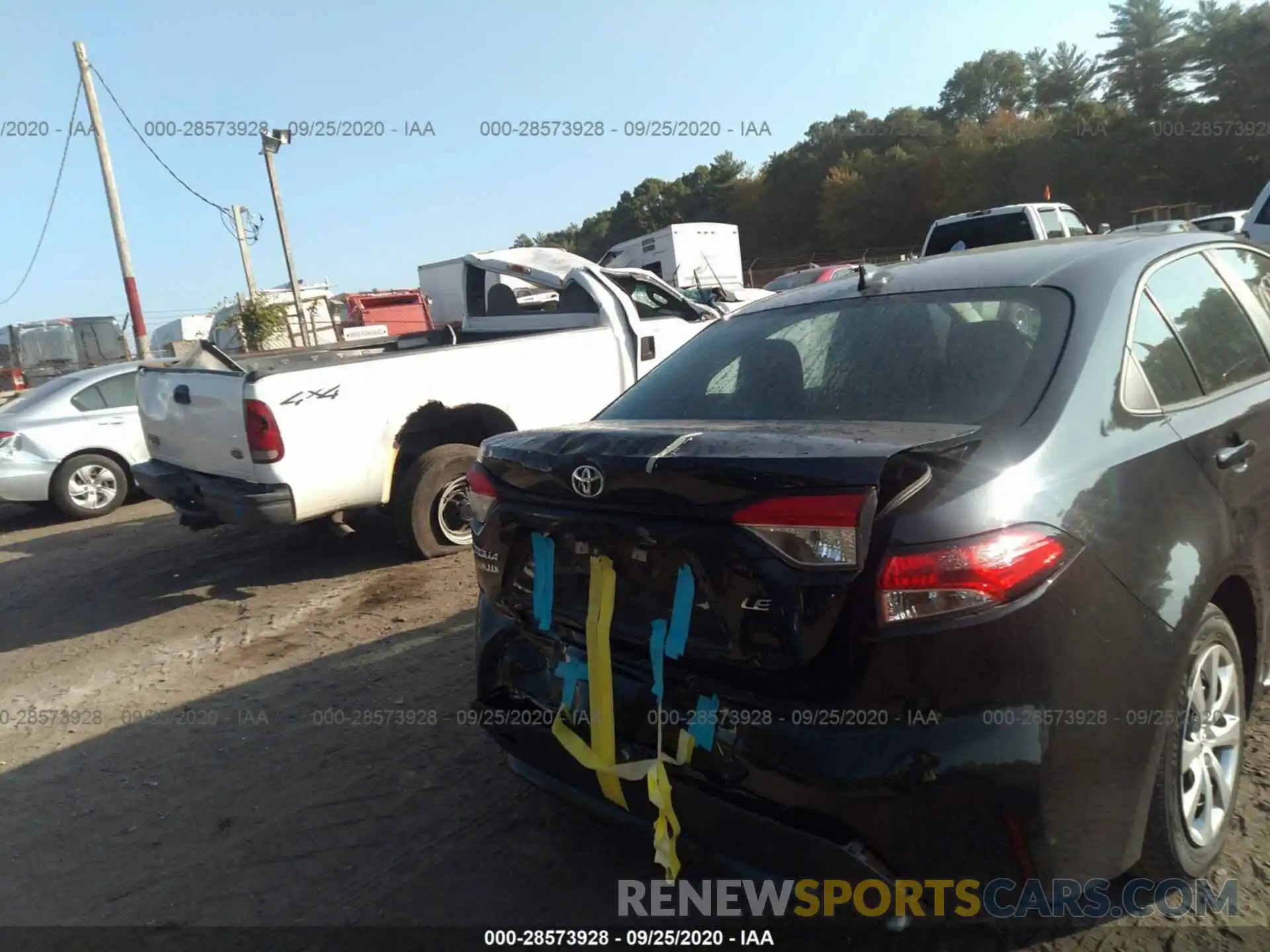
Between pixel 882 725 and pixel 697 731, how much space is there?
0.46m

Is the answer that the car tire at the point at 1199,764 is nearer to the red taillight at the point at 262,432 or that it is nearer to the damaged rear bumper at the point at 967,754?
the damaged rear bumper at the point at 967,754

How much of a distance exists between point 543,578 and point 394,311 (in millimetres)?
27165

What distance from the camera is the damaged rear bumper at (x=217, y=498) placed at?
5.44 meters

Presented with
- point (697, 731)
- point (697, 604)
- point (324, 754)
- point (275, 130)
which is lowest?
point (324, 754)

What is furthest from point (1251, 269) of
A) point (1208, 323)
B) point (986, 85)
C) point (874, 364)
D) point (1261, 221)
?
point (986, 85)

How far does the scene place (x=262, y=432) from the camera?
5406 millimetres

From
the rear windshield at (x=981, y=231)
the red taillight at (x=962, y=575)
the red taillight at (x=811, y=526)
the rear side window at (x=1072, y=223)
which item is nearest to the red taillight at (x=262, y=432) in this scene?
the red taillight at (x=811, y=526)

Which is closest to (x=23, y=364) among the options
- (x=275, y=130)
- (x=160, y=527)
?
(x=275, y=130)

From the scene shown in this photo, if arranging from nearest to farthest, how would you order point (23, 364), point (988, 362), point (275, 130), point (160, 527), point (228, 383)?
point (988, 362), point (228, 383), point (160, 527), point (275, 130), point (23, 364)

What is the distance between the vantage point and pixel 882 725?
1.99 m

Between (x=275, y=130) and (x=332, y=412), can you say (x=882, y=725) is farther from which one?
(x=275, y=130)

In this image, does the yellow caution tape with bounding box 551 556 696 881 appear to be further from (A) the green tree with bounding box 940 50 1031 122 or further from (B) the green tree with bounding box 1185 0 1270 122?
(A) the green tree with bounding box 940 50 1031 122

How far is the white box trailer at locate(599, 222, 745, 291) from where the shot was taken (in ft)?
90.6

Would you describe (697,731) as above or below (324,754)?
above
